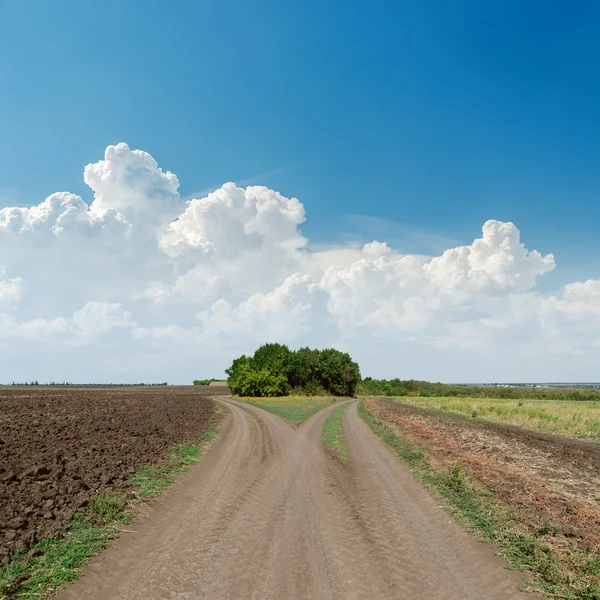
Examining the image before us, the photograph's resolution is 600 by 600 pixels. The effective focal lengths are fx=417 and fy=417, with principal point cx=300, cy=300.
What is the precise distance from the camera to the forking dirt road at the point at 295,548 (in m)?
7.64

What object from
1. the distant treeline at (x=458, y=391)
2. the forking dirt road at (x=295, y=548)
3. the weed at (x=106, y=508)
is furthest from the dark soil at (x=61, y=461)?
the distant treeline at (x=458, y=391)

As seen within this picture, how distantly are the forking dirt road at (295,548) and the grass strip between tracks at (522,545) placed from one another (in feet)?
1.48

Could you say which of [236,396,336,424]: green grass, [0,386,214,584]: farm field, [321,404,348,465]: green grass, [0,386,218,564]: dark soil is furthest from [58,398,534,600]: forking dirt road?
[236,396,336,424]: green grass

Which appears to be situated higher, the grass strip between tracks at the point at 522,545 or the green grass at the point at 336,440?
the grass strip between tracks at the point at 522,545

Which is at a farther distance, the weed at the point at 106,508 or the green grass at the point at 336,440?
the green grass at the point at 336,440

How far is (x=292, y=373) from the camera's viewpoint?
107938 millimetres

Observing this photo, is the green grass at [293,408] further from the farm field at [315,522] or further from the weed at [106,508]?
the weed at [106,508]

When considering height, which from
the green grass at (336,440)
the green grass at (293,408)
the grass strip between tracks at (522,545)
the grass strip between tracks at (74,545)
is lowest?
the green grass at (293,408)

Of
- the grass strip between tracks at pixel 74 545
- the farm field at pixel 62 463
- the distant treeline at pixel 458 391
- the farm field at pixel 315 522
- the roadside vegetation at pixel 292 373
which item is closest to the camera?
the grass strip between tracks at pixel 74 545

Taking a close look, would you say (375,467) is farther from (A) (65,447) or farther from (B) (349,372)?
(B) (349,372)

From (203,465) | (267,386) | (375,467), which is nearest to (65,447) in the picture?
(203,465)

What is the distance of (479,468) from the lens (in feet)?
57.5

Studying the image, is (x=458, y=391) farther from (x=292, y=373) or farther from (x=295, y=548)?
(x=295, y=548)

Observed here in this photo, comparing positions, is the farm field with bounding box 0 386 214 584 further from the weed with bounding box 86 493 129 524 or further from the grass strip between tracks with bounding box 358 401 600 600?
the grass strip between tracks with bounding box 358 401 600 600
